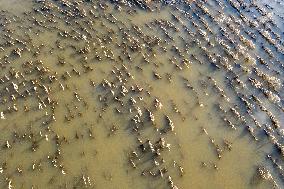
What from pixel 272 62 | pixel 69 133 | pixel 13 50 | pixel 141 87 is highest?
pixel 272 62

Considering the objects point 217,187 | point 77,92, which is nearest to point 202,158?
point 217,187

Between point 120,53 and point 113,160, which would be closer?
point 113,160

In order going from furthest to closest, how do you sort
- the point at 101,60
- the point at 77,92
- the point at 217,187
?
the point at 101,60 < the point at 77,92 < the point at 217,187

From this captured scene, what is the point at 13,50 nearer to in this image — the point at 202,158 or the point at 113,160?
the point at 113,160

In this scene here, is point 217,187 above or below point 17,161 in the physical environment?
above

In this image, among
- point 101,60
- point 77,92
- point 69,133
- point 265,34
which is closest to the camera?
point 69,133

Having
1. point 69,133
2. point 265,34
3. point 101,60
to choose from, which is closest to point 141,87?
point 101,60
